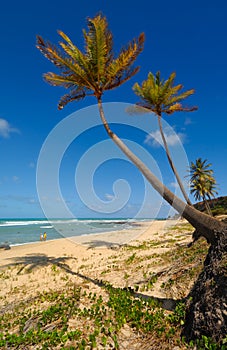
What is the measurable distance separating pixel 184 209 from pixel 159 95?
10239 millimetres

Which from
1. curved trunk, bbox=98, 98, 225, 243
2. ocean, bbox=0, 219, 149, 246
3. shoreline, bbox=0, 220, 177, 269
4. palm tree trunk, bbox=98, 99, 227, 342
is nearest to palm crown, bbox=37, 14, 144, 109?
curved trunk, bbox=98, 98, 225, 243

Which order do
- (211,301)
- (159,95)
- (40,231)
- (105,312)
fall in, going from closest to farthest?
(211,301), (105,312), (159,95), (40,231)

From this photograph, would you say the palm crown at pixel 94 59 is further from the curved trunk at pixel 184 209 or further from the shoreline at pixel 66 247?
the shoreline at pixel 66 247

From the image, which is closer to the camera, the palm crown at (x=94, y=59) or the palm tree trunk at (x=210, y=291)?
the palm tree trunk at (x=210, y=291)

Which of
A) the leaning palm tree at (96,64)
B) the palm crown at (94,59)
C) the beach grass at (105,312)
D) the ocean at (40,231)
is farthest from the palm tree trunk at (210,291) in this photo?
the ocean at (40,231)

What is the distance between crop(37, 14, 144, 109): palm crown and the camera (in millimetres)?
7539

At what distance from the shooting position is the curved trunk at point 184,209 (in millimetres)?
4570

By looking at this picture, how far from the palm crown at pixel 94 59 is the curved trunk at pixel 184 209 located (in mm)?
2431

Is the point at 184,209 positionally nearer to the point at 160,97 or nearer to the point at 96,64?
the point at 96,64

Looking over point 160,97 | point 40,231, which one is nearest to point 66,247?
point 160,97

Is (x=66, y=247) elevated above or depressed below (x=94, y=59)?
below

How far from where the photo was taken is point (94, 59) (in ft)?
25.1

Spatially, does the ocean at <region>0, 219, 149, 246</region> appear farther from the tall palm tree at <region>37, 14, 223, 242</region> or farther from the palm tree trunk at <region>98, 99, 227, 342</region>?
the palm tree trunk at <region>98, 99, 227, 342</region>

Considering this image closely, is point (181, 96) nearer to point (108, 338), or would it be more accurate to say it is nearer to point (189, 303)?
point (189, 303)
